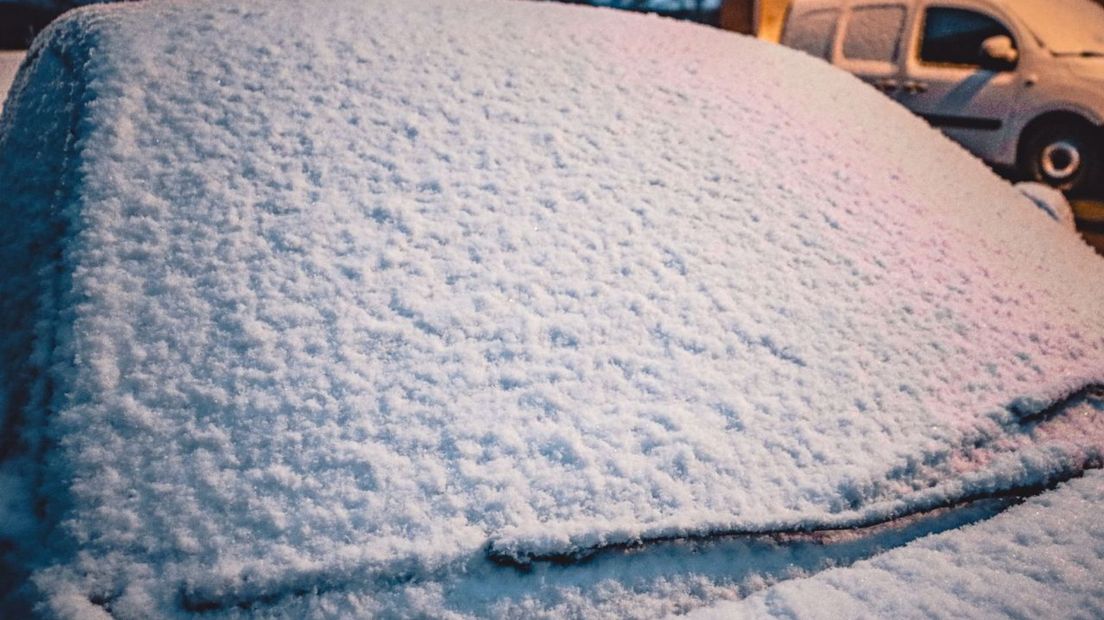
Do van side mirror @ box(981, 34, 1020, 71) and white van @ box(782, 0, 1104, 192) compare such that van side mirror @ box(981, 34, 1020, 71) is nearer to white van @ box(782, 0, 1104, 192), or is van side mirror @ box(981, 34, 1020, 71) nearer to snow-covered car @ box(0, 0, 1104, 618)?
white van @ box(782, 0, 1104, 192)

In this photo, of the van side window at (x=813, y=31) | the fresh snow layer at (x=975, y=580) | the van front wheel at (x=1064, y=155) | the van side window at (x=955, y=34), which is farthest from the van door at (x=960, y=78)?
the fresh snow layer at (x=975, y=580)

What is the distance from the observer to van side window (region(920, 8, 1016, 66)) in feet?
15.4

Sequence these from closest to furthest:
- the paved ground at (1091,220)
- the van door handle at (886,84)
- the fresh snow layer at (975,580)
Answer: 1. the fresh snow layer at (975,580)
2. the paved ground at (1091,220)
3. the van door handle at (886,84)

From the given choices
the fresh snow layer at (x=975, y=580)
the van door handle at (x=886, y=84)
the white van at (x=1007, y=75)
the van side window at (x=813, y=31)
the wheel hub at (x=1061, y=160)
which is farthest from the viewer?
the van side window at (x=813, y=31)

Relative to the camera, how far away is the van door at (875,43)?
497 cm

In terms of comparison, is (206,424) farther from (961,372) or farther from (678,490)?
(961,372)

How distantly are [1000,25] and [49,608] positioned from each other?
20.0 ft

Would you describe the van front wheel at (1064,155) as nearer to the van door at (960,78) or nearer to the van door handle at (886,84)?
the van door at (960,78)

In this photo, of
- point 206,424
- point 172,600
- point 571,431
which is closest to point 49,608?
point 172,600

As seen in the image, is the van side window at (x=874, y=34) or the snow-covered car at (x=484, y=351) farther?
the van side window at (x=874, y=34)

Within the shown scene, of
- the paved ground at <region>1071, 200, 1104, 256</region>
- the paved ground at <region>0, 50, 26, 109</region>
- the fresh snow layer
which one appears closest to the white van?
the paved ground at <region>1071, 200, 1104, 256</region>

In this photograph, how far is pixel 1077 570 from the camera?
0.70 m

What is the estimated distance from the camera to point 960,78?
4676mm

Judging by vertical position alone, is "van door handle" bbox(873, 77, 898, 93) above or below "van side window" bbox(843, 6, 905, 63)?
below
